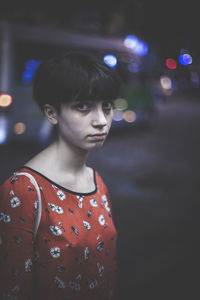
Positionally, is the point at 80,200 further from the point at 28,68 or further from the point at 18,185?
the point at 28,68

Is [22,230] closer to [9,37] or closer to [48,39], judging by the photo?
[9,37]

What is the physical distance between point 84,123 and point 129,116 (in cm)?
792

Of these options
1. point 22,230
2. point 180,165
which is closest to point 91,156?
point 180,165

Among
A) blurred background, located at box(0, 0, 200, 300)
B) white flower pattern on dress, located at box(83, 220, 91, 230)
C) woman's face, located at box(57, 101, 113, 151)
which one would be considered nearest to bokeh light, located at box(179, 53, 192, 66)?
blurred background, located at box(0, 0, 200, 300)

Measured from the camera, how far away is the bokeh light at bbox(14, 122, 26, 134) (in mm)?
6115

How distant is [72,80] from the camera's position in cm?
117

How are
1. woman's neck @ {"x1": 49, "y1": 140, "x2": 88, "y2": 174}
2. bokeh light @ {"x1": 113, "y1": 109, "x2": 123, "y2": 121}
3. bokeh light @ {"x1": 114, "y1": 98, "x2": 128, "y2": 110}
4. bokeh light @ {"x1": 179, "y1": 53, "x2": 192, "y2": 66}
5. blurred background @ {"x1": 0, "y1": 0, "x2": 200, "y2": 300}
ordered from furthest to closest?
bokeh light @ {"x1": 113, "y1": 109, "x2": 123, "y2": 121} < bokeh light @ {"x1": 114, "y1": 98, "x2": 128, "y2": 110} < blurred background @ {"x1": 0, "y1": 0, "x2": 200, "y2": 300} < bokeh light @ {"x1": 179, "y1": 53, "x2": 192, "y2": 66} < woman's neck @ {"x1": 49, "y1": 140, "x2": 88, "y2": 174}

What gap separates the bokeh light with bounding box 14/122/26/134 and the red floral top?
5065 millimetres

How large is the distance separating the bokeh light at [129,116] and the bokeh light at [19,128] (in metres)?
3.55

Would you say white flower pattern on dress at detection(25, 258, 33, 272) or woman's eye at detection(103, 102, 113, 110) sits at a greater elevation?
woman's eye at detection(103, 102, 113, 110)

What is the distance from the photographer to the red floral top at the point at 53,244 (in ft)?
3.59

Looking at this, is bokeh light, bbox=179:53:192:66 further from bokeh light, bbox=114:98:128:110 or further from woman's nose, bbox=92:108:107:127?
bokeh light, bbox=114:98:128:110

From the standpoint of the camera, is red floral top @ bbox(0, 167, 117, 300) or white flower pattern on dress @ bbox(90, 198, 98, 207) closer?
red floral top @ bbox(0, 167, 117, 300)

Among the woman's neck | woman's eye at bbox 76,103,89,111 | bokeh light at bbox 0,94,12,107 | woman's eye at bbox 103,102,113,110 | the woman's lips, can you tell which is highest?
bokeh light at bbox 0,94,12,107
